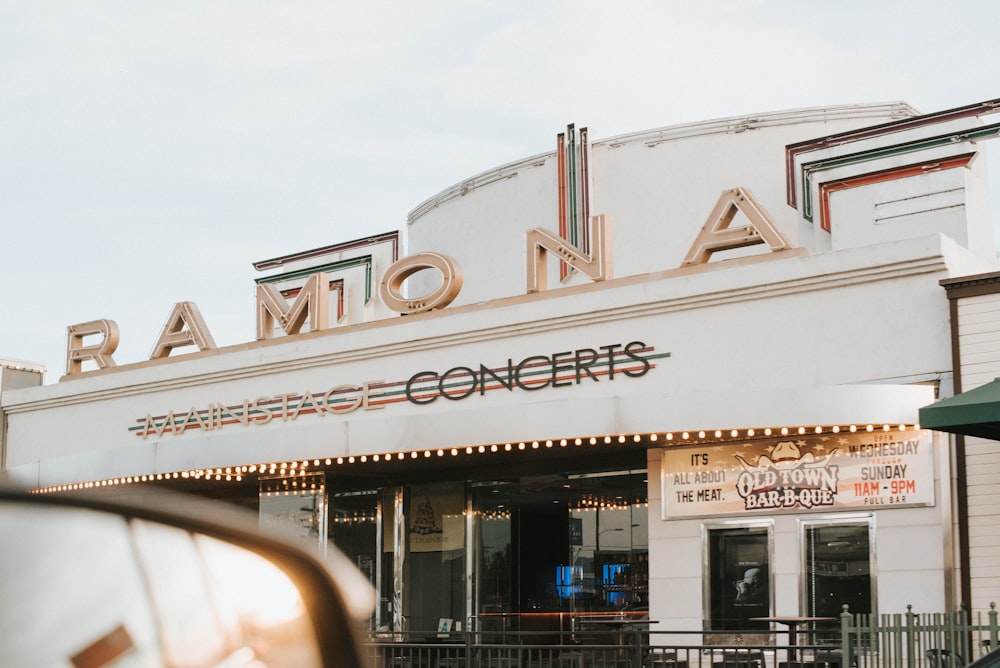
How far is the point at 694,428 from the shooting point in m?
14.0

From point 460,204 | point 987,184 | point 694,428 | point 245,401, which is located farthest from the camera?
point 460,204

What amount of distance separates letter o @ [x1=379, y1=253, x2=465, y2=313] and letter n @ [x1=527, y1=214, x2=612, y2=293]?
1163 mm

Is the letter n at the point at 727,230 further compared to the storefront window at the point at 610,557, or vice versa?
the storefront window at the point at 610,557

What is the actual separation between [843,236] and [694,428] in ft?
12.4

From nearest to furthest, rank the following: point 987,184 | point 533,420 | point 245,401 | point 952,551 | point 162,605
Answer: point 162,605 → point 952,551 → point 533,420 → point 987,184 → point 245,401

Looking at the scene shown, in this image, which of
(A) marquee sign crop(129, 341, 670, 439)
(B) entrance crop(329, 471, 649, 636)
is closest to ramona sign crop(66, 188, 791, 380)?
(A) marquee sign crop(129, 341, 670, 439)

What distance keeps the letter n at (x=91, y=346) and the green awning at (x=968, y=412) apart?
15.1m

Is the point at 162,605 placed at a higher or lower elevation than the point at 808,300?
lower

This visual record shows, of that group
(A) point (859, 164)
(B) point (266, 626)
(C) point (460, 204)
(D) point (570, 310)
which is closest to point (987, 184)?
(A) point (859, 164)

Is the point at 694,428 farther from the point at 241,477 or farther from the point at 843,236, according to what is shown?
the point at 241,477

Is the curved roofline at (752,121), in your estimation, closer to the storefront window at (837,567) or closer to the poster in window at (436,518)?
the poster in window at (436,518)

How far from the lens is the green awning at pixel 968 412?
11.0m

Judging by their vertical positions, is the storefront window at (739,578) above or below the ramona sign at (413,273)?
below

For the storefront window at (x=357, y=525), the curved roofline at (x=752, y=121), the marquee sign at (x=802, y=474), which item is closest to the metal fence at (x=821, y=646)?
the marquee sign at (x=802, y=474)
